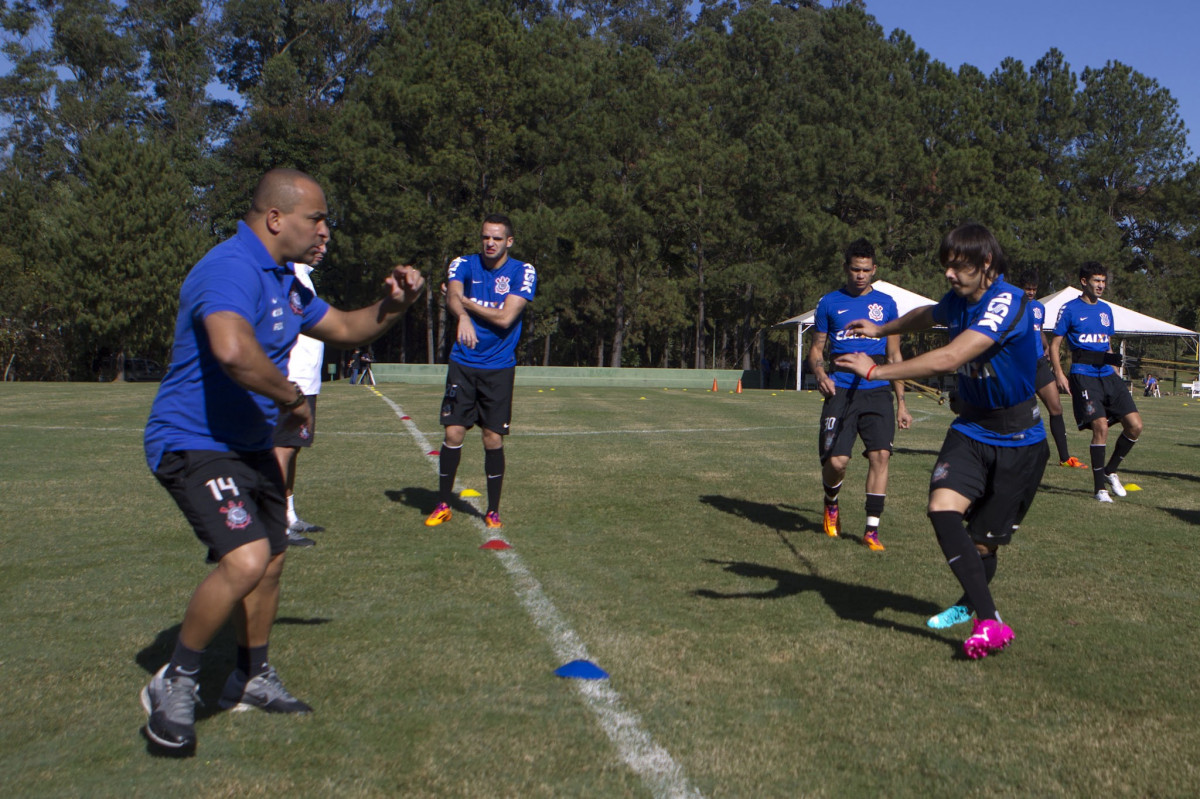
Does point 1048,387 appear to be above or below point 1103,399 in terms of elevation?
above

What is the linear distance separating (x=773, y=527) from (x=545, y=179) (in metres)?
39.9

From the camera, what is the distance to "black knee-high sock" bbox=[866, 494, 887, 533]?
6.86 meters

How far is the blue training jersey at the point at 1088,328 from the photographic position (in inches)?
369

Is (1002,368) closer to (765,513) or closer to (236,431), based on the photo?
(236,431)

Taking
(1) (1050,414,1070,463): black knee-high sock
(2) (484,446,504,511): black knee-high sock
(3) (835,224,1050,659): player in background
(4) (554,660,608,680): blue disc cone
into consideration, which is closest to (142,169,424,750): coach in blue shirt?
(4) (554,660,608,680): blue disc cone

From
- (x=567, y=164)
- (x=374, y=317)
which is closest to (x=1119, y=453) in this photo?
(x=374, y=317)

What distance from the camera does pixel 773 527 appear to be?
291 inches

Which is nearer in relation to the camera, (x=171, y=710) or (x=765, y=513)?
(x=171, y=710)

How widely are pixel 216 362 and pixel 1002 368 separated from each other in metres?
3.36

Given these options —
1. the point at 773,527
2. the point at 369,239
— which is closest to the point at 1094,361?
the point at 773,527

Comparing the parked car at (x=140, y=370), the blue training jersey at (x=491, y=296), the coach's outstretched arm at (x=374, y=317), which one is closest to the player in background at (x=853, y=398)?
the blue training jersey at (x=491, y=296)

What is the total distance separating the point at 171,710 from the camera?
10.6 ft

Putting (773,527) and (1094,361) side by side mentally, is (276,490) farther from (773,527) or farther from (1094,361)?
(1094,361)

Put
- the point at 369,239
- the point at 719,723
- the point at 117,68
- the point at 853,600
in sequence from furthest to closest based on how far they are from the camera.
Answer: the point at 117,68 → the point at 369,239 → the point at 853,600 → the point at 719,723
